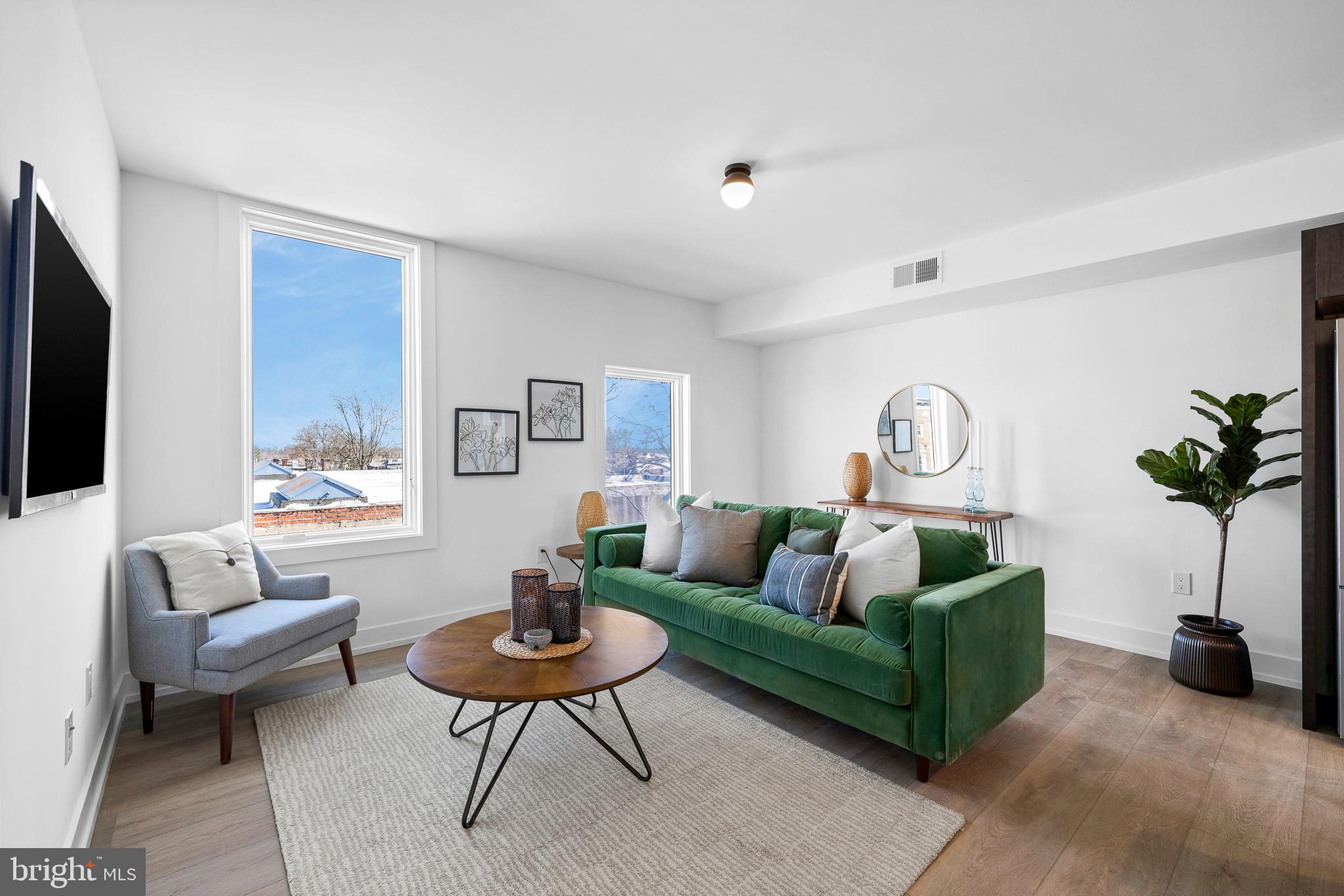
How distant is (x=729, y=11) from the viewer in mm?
1887

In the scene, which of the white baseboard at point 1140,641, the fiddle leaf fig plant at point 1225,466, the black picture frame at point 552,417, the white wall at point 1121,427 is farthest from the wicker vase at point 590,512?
the fiddle leaf fig plant at point 1225,466

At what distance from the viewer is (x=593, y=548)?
385 cm

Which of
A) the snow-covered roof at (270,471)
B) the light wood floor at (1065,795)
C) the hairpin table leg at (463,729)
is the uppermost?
the snow-covered roof at (270,471)

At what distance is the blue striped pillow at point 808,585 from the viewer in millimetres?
2580

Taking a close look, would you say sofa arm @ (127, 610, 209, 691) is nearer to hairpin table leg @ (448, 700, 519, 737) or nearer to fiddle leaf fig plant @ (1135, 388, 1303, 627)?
hairpin table leg @ (448, 700, 519, 737)

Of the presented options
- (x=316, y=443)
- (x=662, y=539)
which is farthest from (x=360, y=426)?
(x=662, y=539)

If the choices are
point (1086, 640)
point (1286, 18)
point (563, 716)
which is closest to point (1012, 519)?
point (1086, 640)

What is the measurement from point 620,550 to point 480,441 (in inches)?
50.4

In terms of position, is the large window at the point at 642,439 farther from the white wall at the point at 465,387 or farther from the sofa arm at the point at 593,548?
the sofa arm at the point at 593,548

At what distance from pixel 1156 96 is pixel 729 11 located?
1.74 meters

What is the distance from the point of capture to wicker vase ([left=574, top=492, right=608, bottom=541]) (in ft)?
14.6

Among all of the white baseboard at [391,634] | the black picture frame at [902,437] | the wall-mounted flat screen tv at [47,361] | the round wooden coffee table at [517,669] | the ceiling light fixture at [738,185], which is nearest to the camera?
the wall-mounted flat screen tv at [47,361]

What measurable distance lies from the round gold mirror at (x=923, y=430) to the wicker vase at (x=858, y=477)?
227 mm

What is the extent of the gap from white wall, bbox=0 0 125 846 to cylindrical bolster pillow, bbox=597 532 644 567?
231 centimetres
